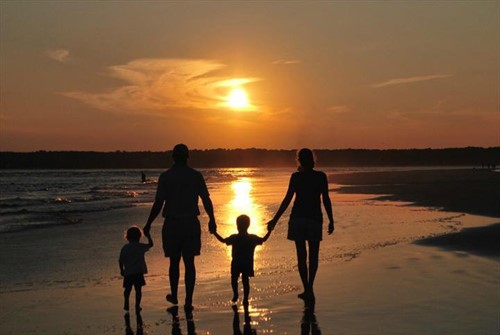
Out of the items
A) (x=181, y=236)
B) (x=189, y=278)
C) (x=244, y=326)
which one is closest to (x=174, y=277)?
(x=189, y=278)

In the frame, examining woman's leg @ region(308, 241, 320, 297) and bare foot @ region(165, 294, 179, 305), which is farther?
woman's leg @ region(308, 241, 320, 297)

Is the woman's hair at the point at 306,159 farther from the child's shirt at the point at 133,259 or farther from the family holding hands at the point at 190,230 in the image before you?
the child's shirt at the point at 133,259

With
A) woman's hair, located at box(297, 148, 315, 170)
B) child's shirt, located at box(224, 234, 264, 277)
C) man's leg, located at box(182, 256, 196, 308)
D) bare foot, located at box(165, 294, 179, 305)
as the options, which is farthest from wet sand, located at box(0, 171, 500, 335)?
woman's hair, located at box(297, 148, 315, 170)

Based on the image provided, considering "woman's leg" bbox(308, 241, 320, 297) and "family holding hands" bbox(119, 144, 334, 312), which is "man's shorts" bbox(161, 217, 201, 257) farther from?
"woman's leg" bbox(308, 241, 320, 297)

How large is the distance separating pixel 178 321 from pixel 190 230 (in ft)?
4.26

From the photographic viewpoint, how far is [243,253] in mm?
9109

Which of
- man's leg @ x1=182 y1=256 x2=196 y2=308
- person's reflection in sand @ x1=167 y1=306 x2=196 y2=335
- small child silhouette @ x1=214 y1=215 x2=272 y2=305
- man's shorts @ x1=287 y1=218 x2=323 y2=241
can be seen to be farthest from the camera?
man's shorts @ x1=287 y1=218 x2=323 y2=241

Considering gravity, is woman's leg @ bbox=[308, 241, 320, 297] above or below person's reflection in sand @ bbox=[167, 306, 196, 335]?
above

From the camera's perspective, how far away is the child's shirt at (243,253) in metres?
9.06

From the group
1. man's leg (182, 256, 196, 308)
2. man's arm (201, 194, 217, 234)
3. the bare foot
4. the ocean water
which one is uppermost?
man's arm (201, 194, 217, 234)

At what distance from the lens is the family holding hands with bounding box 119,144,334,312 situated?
8.67 meters

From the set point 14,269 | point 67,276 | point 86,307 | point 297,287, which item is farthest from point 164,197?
point 14,269

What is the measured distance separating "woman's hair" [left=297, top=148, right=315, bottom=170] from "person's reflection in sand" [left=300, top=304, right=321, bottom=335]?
1.98m

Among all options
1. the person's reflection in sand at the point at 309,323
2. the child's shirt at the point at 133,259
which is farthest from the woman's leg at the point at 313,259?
the child's shirt at the point at 133,259
